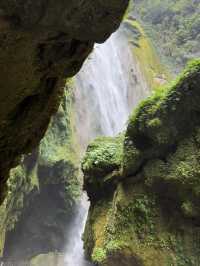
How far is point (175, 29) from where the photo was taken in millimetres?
44875

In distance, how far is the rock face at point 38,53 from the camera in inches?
140

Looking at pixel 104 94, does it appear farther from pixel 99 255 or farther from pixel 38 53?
pixel 38 53

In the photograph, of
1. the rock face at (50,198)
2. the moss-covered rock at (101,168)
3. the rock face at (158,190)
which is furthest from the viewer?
the rock face at (50,198)

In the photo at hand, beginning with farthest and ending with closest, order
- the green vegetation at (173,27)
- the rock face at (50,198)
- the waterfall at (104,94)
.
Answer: the green vegetation at (173,27) < the waterfall at (104,94) < the rock face at (50,198)

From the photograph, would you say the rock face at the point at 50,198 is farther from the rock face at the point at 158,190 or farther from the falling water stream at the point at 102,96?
the rock face at the point at 158,190

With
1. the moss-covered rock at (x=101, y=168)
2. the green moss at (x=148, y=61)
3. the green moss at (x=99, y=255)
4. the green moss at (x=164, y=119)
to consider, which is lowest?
the green moss at (x=99, y=255)

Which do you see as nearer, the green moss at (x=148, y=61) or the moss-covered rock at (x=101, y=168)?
the moss-covered rock at (x=101, y=168)

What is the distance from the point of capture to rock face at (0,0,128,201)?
3557 mm

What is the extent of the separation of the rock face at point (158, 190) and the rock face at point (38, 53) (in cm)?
670

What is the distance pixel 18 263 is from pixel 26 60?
1685 cm

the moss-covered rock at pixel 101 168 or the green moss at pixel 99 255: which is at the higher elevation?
the moss-covered rock at pixel 101 168

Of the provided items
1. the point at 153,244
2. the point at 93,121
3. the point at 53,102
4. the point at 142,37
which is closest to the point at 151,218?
the point at 153,244

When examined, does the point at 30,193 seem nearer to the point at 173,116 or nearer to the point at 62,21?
the point at 173,116

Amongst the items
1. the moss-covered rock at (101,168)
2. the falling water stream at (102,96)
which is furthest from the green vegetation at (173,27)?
the moss-covered rock at (101,168)
